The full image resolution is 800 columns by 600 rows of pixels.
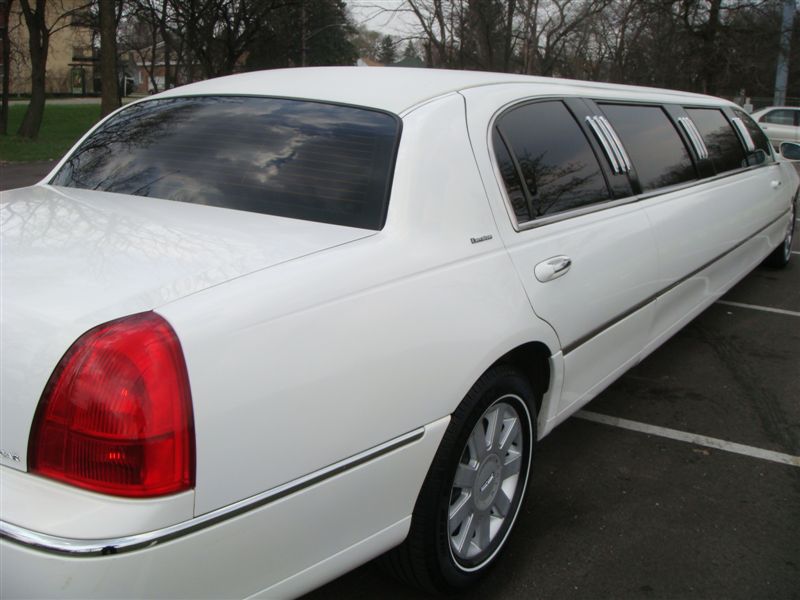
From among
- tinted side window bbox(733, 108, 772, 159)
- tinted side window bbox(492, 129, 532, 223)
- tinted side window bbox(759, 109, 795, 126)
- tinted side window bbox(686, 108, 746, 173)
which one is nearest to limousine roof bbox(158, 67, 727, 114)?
tinted side window bbox(492, 129, 532, 223)

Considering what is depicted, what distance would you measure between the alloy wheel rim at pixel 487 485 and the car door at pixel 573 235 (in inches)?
14.0

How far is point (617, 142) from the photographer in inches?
141

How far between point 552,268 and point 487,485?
31.3 inches

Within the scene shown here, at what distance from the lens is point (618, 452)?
356 cm

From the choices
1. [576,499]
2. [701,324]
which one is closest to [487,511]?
[576,499]

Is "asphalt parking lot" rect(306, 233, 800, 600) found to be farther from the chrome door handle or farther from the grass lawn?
the grass lawn

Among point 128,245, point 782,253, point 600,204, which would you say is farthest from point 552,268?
point 782,253

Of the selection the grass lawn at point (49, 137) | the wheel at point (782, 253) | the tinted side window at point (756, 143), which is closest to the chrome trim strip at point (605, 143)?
the tinted side window at point (756, 143)

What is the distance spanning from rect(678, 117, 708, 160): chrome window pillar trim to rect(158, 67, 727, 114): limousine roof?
54.6 inches

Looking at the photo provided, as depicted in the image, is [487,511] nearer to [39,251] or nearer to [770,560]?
[770,560]

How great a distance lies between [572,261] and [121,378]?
180 cm

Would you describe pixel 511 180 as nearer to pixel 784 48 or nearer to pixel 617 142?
pixel 617 142

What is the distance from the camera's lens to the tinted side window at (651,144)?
3707mm

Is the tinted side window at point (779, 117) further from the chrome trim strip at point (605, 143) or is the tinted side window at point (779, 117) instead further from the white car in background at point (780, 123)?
the chrome trim strip at point (605, 143)
